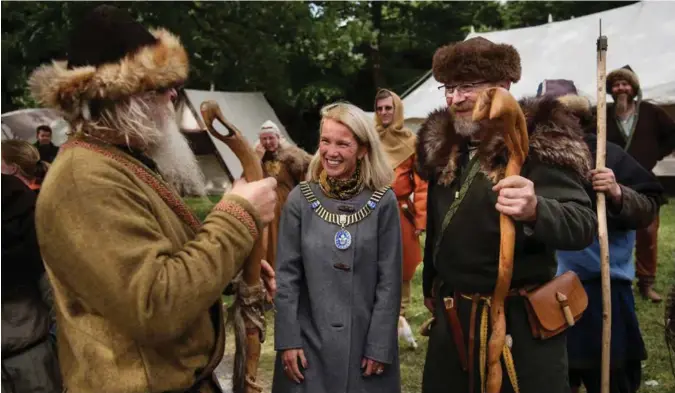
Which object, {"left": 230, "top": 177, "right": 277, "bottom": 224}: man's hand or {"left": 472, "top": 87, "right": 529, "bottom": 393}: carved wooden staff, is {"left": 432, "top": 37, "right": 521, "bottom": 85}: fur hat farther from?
{"left": 230, "top": 177, "right": 277, "bottom": 224}: man's hand

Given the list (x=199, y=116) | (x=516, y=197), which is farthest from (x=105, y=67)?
(x=199, y=116)

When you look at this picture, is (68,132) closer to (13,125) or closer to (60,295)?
(60,295)

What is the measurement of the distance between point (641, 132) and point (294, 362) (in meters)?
4.27

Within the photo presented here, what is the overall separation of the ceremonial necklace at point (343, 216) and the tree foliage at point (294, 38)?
3621 mm

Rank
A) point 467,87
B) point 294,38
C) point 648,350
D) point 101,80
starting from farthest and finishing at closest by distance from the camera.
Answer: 1. point 294,38
2. point 648,350
3. point 467,87
4. point 101,80

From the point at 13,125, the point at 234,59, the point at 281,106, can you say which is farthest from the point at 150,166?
the point at 281,106

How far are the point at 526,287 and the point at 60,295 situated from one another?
1.60m

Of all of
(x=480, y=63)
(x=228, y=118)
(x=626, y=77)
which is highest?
(x=480, y=63)

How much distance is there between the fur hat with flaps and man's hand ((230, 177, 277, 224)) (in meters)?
→ 0.35

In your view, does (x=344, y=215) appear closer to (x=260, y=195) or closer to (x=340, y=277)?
(x=340, y=277)

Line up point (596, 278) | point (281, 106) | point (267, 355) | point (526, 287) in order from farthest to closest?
1. point (281, 106)
2. point (267, 355)
3. point (596, 278)
4. point (526, 287)

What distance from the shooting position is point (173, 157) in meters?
1.96

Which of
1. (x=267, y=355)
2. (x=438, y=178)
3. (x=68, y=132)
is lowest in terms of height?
(x=267, y=355)

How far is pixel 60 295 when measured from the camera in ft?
5.70
